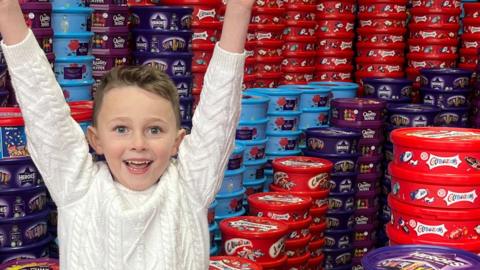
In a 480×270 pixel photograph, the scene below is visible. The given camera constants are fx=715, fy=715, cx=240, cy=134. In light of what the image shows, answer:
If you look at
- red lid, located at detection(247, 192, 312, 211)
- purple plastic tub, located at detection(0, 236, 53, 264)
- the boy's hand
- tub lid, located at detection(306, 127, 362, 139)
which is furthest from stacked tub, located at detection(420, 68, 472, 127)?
the boy's hand

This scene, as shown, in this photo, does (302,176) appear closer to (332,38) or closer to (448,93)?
(448,93)

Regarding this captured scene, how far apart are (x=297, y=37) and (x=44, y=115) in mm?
3704

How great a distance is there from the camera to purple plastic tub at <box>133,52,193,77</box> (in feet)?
11.3

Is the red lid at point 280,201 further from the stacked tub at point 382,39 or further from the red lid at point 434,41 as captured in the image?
the red lid at point 434,41

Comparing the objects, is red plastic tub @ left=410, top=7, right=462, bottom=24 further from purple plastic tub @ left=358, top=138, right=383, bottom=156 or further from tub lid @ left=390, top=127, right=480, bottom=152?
tub lid @ left=390, top=127, right=480, bottom=152

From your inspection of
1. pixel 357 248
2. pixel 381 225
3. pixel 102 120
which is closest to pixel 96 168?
pixel 102 120

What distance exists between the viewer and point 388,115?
15.4ft

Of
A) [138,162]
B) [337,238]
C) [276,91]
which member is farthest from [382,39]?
[138,162]


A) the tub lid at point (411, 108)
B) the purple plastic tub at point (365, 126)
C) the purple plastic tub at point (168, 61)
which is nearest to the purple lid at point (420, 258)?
the purple plastic tub at point (168, 61)

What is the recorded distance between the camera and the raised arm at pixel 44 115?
4.97 ft

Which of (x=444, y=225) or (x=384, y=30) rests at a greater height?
(x=384, y=30)

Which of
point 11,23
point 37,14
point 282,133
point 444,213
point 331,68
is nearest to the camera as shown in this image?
point 11,23

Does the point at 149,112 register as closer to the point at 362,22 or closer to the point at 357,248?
the point at 357,248

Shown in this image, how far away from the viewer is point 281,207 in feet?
11.0
